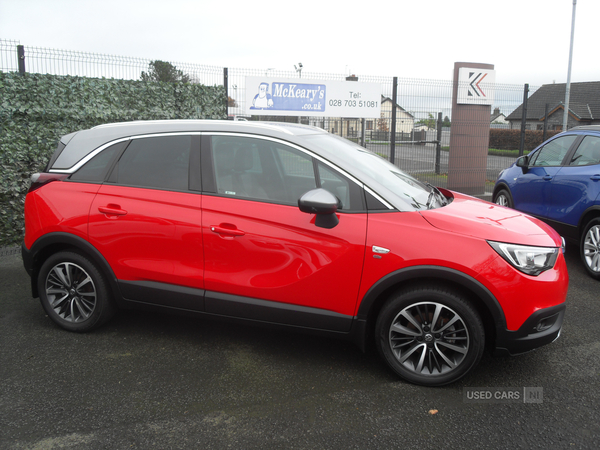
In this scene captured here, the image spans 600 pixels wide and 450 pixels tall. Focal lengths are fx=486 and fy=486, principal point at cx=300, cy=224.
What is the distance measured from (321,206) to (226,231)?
74 cm

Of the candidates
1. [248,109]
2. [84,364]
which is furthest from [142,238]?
[248,109]

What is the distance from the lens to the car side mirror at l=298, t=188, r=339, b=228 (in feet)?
10.3

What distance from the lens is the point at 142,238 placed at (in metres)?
3.69

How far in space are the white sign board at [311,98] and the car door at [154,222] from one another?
6.15m

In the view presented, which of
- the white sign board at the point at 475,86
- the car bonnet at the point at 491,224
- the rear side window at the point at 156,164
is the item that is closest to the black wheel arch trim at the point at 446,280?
the car bonnet at the point at 491,224

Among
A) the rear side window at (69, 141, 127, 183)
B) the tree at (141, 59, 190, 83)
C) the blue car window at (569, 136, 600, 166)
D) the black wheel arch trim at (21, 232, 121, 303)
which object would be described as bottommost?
the black wheel arch trim at (21, 232, 121, 303)

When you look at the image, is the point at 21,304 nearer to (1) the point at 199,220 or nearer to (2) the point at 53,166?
(2) the point at 53,166

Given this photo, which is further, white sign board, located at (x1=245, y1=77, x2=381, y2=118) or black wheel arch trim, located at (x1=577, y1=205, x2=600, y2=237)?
white sign board, located at (x1=245, y1=77, x2=381, y2=118)

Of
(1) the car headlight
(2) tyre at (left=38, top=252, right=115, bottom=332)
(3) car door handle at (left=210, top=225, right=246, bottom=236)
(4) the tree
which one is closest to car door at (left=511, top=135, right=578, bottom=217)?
(1) the car headlight

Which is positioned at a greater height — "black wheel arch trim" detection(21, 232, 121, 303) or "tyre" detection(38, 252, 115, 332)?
"black wheel arch trim" detection(21, 232, 121, 303)

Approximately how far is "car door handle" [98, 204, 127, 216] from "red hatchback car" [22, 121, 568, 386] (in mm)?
11

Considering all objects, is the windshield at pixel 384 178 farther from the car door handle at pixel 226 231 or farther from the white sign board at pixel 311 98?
the white sign board at pixel 311 98

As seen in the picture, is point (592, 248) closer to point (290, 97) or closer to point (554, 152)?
point (554, 152)

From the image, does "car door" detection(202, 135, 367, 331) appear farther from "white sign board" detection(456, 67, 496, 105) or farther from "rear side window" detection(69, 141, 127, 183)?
"white sign board" detection(456, 67, 496, 105)
